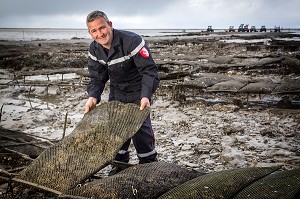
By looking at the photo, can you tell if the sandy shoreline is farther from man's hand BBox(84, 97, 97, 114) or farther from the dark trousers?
man's hand BBox(84, 97, 97, 114)

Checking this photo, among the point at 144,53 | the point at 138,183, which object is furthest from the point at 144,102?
the point at 138,183

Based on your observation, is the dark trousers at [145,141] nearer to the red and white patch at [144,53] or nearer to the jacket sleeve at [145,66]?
the jacket sleeve at [145,66]

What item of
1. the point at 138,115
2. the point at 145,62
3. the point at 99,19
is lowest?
the point at 138,115

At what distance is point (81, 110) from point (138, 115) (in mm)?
5217

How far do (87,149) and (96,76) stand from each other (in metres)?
1.24

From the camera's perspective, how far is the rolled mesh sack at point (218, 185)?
1971mm

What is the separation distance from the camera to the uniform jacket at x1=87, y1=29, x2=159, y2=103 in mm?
3164

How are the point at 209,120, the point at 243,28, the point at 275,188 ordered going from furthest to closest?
the point at 243,28 < the point at 209,120 < the point at 275,188

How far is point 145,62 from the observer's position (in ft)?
10.4

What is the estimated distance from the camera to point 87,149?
266cm

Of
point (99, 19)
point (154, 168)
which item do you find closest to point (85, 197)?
point (154, 168)

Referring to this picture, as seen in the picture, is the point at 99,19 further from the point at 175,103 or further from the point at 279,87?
the point at 279,87

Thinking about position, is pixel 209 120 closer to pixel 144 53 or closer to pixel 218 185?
pixel 144 53

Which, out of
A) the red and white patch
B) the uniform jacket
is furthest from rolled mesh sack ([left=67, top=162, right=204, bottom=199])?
the red and white patch
